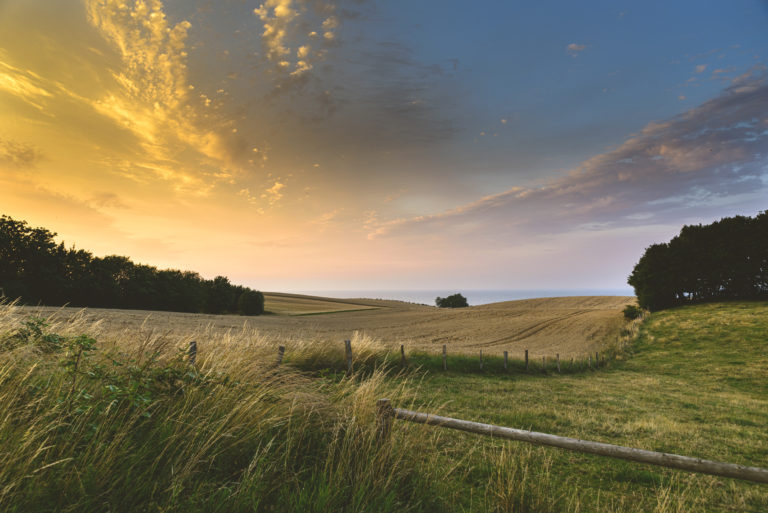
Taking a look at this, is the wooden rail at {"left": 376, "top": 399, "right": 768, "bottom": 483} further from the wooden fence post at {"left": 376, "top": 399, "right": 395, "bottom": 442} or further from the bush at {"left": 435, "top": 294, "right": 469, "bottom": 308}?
the bush at {"left": 435, "top": 294, "right": 469, "bottom": 308}

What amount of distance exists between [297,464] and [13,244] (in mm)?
56835

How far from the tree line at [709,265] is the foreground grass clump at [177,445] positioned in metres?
52.6

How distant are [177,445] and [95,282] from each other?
58.3m

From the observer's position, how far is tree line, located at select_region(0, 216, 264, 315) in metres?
40.5

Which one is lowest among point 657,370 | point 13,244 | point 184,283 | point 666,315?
point 657,370

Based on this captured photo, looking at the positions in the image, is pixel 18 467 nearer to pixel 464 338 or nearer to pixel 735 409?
pixel 735 409

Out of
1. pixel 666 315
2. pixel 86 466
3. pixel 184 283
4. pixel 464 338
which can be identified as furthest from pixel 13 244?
pixel 666 315

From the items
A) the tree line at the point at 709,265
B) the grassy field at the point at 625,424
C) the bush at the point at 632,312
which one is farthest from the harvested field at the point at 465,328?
the grassy field at the point at 625,424

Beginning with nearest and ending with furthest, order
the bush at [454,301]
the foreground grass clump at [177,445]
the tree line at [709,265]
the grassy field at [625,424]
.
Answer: the foreground grass clump at [177,445] < the grassy field at [625,424] < the tree line at [709,265] < the bush at [454,301]

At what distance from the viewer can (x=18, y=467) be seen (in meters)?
2.19

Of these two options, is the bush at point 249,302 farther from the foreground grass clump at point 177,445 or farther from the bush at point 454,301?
the foreground grass clump at point 177,445

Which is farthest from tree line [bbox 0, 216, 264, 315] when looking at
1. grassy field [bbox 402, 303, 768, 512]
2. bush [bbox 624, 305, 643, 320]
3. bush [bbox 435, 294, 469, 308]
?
bush [bbox 435, 294, 469, 308]

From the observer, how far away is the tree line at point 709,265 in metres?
40.1

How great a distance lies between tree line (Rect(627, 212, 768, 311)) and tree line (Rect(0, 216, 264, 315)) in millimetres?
61095
